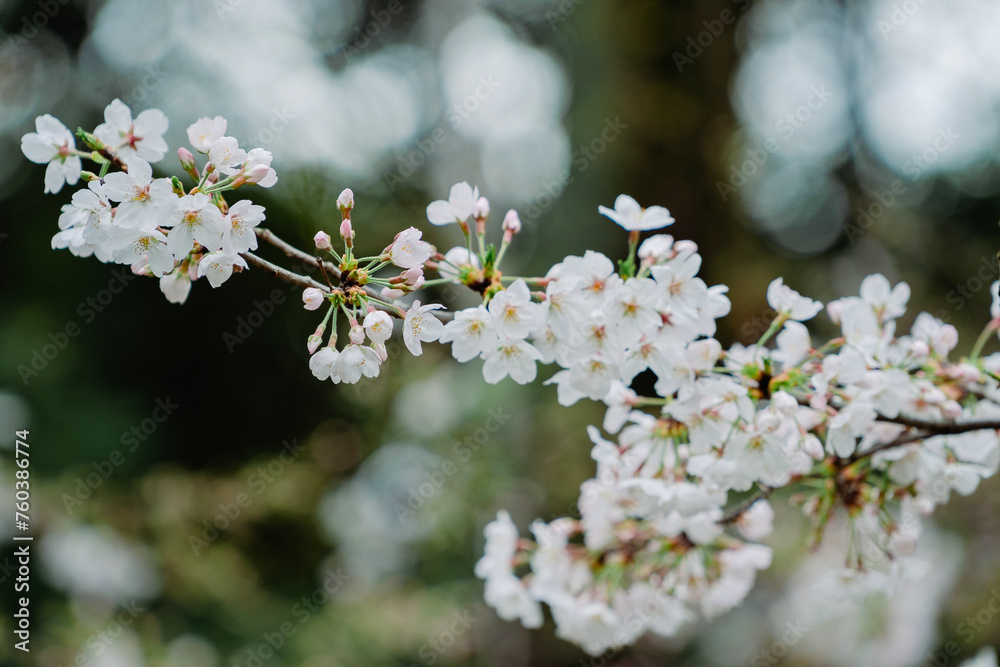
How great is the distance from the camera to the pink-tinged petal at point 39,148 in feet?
2.59

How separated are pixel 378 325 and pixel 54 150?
0.46m

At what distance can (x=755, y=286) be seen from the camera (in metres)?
4.32

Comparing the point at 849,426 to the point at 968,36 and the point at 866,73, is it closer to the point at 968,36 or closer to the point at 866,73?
the point at 968,36

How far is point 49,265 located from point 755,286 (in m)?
4.92

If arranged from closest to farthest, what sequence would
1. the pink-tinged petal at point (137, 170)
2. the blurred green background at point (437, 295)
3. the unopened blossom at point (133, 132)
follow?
the pink-tinged petal at point (137, 170) < the unopened blossom at point (133, 132) < the blurred green background at point (437, 295)

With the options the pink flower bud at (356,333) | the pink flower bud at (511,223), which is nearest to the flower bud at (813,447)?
the pink flower bud at (511,223)

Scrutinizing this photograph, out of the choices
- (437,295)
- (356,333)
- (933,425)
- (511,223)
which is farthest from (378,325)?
(437,295)

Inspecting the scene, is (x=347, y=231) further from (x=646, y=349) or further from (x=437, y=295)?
(x=437, y=295)

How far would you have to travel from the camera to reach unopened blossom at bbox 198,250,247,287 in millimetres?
741

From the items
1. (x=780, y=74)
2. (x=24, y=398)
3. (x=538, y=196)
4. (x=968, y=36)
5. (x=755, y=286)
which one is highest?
(x=968, y=36)

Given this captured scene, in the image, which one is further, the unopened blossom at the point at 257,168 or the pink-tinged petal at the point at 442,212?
the pink-tinged petal at the point at 442,212

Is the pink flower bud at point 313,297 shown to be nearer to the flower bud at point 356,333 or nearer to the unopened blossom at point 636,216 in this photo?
the flower bud at point 356,333

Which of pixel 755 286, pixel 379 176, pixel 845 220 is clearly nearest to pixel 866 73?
pixel 845 220

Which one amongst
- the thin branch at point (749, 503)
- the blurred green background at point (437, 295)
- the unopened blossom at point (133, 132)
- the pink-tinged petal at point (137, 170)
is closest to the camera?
the pink-tinged petal at point (137, 170)
